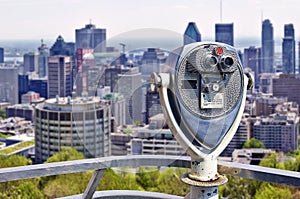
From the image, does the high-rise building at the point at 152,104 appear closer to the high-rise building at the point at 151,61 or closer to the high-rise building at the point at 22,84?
the high-rise building at the point at 151,61

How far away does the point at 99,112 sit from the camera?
135 cm

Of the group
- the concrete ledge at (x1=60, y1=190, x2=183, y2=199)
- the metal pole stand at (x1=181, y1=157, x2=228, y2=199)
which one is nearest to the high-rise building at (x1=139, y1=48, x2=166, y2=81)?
the metal pole stand at (x1=181, y1=157, x2=228, y2=199)

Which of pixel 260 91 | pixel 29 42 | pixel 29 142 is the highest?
pixel 29 42

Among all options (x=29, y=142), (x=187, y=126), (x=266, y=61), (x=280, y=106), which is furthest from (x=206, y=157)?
(x=266, y=61)

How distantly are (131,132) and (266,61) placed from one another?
23331 millimetres

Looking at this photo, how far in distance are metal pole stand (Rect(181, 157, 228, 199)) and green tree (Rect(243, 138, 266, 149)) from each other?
13.7 meters

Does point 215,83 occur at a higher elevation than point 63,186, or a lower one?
higher

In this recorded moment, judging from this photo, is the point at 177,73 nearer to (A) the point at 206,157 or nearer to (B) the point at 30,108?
(A) the point at 206,157

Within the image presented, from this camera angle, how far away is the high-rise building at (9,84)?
24172mm

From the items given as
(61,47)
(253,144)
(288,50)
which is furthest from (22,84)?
(253,144)

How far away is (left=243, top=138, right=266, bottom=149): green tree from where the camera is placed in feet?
48.5

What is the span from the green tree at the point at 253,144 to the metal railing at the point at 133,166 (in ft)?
44.4

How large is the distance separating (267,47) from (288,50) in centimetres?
108

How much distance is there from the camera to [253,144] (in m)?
14.9
